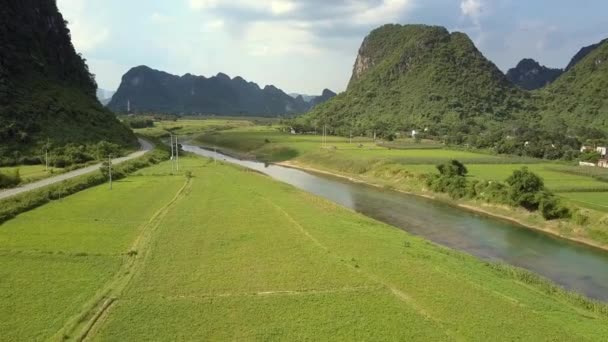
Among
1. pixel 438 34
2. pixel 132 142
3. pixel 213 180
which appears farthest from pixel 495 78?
pixel 213 180

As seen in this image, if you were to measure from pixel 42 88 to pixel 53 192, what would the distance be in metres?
37.3

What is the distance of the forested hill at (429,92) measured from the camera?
127312 mm

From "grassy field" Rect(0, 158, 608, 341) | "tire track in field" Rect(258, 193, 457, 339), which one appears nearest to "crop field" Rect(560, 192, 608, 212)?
"grassy field" Rect(0, 158, 608, 341)

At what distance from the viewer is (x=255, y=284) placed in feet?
66.4

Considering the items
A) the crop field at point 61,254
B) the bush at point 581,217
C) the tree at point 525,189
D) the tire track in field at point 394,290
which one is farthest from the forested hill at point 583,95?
the crop field at point 61,254

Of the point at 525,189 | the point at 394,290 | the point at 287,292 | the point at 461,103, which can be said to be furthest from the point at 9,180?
the point at 461,103

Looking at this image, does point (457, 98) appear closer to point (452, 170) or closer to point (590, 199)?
point (452, 170)

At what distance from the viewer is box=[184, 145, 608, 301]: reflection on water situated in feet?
92.0

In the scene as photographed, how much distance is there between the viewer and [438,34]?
512ft

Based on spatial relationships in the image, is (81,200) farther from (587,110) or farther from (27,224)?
(587,110)

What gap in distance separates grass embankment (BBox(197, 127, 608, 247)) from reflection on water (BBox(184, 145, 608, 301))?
5.46 ft

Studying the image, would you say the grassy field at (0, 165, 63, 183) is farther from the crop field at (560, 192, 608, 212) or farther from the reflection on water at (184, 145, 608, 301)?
the crop field at (560, 192, 608, 212)

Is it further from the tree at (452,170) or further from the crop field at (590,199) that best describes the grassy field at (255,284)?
the tree at (452,170)

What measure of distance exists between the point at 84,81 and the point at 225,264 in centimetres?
7768
